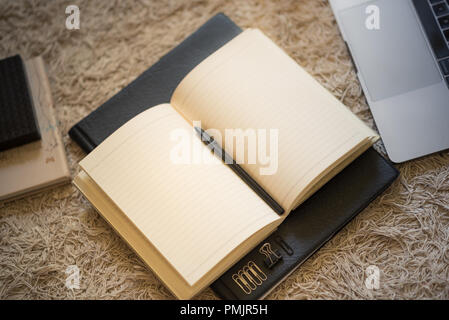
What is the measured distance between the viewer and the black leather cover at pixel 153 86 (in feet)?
2.19

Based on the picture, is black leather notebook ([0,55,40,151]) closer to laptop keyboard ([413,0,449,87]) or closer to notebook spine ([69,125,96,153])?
notebook spine ([69,125,96,153])

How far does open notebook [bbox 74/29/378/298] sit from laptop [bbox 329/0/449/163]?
9 cm

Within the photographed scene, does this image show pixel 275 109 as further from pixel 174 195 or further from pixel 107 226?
pixel 107 226

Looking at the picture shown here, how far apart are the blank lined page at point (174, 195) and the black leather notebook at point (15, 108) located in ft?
0.51

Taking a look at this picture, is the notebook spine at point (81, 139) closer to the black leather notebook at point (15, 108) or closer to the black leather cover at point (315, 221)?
the black leather notebook at point (15, 108)

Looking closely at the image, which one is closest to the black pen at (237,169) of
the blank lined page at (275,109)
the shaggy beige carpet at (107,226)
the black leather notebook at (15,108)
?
the blank lined page at (275,109)

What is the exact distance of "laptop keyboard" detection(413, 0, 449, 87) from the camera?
2.11ft

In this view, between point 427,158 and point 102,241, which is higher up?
point 102,241

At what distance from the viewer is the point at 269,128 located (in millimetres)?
574

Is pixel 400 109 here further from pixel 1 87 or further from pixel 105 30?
pixel 1 87

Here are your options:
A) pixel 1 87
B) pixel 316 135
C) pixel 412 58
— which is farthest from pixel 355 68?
pixel 1 87

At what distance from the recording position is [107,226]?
0.65m

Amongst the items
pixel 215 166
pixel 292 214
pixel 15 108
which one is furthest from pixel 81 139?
pixel 292 214
